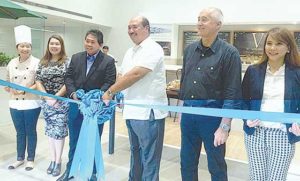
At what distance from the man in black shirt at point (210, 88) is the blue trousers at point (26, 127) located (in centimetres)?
155

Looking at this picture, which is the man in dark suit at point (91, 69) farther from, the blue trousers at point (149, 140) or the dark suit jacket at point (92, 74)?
the blue trousers at point (149, 140)

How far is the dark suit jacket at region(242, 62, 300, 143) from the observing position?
1584mm

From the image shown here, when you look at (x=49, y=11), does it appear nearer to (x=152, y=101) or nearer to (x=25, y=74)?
(x=25, y=74)

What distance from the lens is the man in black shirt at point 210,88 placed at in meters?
1.75

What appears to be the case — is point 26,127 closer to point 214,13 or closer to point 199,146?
point 199,146

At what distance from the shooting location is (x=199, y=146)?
1964mm

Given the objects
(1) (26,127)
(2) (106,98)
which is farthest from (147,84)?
(1) (26,127)

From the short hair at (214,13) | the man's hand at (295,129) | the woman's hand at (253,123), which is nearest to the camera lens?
the man's hand at (295,129)

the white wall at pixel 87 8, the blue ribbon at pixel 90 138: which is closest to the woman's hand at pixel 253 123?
the blue ribbon at pixel 90 138

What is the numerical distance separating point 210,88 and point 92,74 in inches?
37.5

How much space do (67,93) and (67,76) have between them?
0.44 feet

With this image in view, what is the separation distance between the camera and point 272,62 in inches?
65.4

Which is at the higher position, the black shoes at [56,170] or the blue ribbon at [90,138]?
the blue ribbon at [90,138]

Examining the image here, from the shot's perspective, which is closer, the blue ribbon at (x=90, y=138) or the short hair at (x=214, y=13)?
the short hair at (x=214, y=13)
